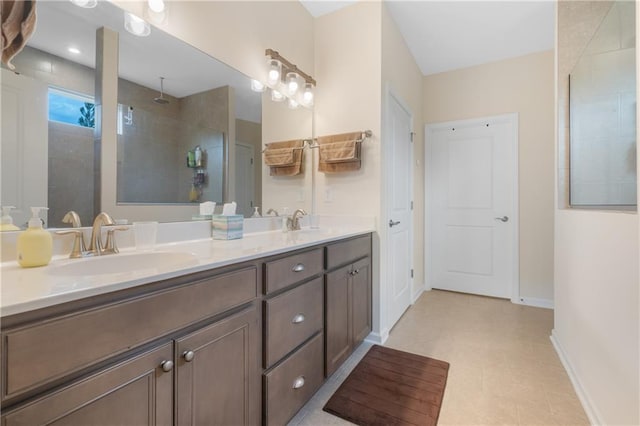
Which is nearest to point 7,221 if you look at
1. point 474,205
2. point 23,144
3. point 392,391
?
point 23,144

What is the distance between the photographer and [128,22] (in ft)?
4.21

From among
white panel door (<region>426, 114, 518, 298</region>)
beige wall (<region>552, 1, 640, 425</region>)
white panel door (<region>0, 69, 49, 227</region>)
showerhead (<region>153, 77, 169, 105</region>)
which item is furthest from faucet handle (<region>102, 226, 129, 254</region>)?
white panel door (<region>426, 114, 518, 298</region>)

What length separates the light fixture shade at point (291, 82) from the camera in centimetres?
222

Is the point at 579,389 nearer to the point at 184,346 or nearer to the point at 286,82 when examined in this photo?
the point at 184,346

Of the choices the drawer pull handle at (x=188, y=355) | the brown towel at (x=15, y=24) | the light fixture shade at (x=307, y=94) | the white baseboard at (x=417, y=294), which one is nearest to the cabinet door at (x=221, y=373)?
the drawer pull handle at (x=188, y=355)

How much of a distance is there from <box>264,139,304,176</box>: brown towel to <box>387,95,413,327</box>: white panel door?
0.76 metres

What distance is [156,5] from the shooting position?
4.41ft

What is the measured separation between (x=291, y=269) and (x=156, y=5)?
1.38m

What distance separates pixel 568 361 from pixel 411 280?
4.53 feet

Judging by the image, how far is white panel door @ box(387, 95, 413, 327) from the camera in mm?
2467

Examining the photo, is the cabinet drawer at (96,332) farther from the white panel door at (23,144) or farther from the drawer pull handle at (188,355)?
the white panel door at (23,144)

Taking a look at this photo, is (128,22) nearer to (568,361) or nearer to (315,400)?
(315,400)

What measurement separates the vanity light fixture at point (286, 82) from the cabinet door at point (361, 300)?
138cm

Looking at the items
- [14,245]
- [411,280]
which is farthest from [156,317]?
[411,280]
